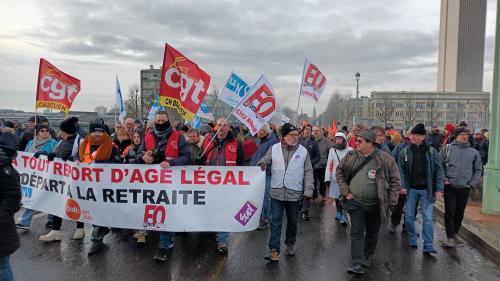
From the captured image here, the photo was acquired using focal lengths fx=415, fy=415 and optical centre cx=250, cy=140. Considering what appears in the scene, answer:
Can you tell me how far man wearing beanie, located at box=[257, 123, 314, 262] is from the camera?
598cm

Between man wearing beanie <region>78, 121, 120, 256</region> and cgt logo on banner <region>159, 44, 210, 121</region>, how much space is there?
111cm

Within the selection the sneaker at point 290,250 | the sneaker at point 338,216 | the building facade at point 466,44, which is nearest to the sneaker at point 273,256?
the sneaker at point 290,250

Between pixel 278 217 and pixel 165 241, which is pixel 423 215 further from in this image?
pixel 165 241

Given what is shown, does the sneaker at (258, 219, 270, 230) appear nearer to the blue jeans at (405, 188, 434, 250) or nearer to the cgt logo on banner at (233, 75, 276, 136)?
the cgt logo on banner at (233, 75, 276, 136)

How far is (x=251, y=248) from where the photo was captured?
674 cm

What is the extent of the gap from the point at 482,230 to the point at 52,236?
7661 mm

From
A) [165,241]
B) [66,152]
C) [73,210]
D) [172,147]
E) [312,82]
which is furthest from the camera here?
[312,82]

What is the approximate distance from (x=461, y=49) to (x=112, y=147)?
146m

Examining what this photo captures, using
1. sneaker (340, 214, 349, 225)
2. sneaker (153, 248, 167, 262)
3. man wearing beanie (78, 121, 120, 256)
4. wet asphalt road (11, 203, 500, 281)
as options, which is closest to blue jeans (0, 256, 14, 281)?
wet asphalt road (11, 203, 500, 281)

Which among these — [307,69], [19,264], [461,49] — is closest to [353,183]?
[19,264]

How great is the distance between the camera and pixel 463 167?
7070mm

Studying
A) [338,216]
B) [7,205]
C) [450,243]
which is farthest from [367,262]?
[7,205]

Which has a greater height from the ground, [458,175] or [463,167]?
[463,167]

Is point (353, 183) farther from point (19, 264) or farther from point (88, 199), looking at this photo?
point (19, 264)
